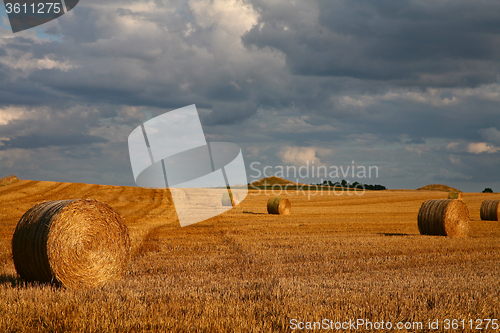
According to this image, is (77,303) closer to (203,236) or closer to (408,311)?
(408,311)

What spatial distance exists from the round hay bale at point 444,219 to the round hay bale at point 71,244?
11949mm

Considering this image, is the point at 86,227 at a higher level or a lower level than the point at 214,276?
higher

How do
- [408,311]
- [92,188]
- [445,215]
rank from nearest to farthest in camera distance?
1. [408,311]
2. [445,215]
3. [92,188]

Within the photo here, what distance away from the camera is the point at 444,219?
14961 mm

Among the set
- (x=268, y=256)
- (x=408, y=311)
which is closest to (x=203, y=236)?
(x=268, y=256)

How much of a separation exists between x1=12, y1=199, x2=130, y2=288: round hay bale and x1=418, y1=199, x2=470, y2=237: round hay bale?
1195cm

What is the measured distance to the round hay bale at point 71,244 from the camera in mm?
6727

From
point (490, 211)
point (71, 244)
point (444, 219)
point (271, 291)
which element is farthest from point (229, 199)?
point (271, 291)

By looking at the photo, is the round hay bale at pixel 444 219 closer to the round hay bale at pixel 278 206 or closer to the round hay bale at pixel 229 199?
the round hay bale at pixel 278 206

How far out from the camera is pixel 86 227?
739 centimetres

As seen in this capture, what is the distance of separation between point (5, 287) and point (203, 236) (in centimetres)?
809

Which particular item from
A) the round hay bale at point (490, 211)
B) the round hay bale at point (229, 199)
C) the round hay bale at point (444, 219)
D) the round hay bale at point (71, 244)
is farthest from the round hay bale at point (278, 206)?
the round hay bale at point (71, 244)

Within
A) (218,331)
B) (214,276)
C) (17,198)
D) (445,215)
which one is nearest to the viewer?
(218,331)

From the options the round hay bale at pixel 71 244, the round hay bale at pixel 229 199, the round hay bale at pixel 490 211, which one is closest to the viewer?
the round hay bale at pixel 71 244
